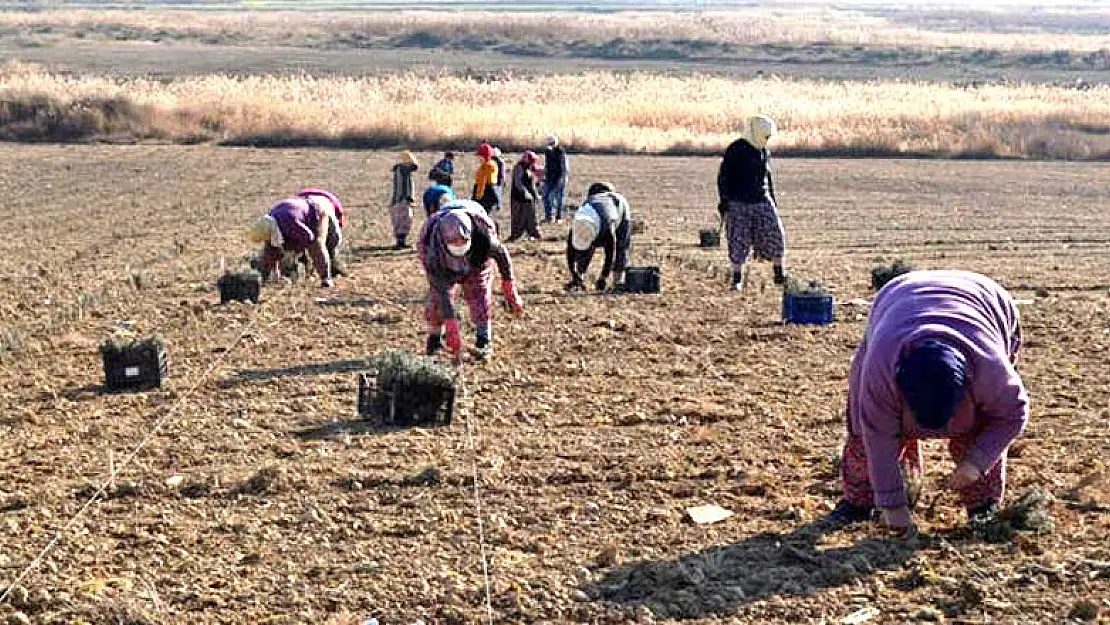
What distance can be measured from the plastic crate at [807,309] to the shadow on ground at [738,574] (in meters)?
6.77

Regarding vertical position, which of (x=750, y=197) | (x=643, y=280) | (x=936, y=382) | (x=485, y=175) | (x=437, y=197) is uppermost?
(x=936, y=382)

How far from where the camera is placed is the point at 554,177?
82.6 ft

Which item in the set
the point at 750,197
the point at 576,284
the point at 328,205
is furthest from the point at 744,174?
the point at 328,205

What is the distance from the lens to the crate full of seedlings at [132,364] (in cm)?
1207

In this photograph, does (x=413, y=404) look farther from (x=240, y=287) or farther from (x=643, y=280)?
(x=643, y=280)

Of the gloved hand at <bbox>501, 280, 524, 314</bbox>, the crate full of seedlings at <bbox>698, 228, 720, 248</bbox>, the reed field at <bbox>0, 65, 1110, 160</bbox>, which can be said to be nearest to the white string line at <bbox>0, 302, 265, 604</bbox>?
the gloved hand at <bbox>501, 280, 524, 314</bbox>

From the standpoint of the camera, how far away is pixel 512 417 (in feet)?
36.6

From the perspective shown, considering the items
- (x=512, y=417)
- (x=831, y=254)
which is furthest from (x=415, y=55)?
(x=512, y=417)

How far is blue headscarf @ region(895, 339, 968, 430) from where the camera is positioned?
7180 mm

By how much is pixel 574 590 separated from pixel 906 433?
67.1 inches

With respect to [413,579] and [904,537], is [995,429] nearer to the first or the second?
[904,537]

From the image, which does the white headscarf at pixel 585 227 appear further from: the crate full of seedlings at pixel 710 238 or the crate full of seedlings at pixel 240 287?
the crate full of seedlings at pixel 710 238

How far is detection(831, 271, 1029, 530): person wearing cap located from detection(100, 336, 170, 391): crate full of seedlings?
20.0ft

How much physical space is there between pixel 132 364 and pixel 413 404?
8.35 feet
